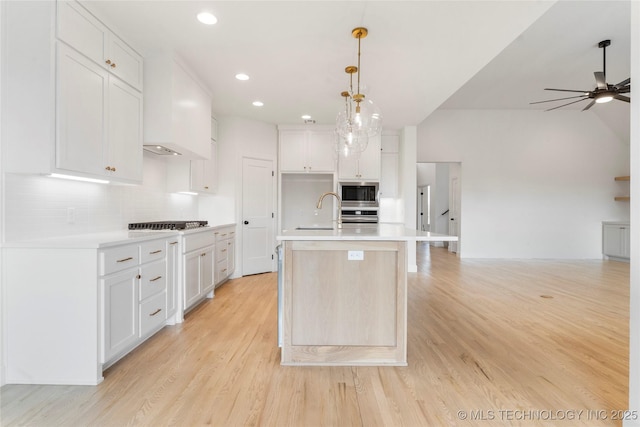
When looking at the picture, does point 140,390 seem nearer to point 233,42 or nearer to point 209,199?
point 233,42

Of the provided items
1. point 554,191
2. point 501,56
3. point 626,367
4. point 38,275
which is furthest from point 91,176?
point 554,191

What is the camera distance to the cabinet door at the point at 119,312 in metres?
1.96

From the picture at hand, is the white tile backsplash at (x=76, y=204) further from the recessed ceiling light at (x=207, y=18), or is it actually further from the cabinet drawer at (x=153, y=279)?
the recessed ceiling light at (x=207, y=18)

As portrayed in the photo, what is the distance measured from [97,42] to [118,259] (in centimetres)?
162

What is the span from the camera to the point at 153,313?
99.6 inches

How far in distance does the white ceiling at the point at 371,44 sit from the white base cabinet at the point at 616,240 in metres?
3.15

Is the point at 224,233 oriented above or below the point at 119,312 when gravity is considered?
above

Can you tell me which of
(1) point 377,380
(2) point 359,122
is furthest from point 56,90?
(1) point 377,380

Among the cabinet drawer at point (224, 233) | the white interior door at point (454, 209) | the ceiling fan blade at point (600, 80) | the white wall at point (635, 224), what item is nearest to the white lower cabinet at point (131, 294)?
the cabinet drawer at point (224, 233)

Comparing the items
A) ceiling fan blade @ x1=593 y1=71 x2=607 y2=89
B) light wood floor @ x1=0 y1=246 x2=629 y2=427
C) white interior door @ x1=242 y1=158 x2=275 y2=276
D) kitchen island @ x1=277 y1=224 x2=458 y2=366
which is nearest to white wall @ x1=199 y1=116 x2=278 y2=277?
white interior door @ x1=242 y1=158 x2=275 y2=276

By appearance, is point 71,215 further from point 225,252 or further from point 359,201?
point 359,201

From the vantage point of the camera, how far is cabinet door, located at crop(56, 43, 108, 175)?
200 centimetres

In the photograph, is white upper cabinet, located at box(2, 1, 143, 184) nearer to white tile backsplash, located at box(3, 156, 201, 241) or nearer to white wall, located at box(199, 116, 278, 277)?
white tile backsplash, located at box(3, 156, 201, 241)

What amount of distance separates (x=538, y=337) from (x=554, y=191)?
18.5 feet
